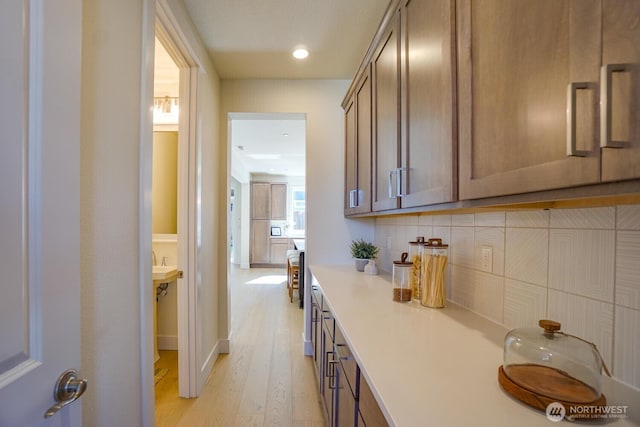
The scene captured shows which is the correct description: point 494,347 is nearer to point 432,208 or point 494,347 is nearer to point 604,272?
point 604,272

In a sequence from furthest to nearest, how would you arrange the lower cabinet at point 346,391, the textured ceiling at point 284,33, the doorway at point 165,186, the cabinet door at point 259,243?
the cabinet door at point 259,243 → the doorway at point 165,186 → the textured ceiling at point 284,33 → the lower cabinet at point 346,391

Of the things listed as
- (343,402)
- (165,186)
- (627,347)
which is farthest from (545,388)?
(165,186)

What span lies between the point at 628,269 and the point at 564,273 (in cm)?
18

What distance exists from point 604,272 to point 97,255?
1552 millimetres

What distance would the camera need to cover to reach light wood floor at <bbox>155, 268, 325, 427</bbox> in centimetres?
196

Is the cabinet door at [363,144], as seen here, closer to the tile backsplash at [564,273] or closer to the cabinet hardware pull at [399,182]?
the cabinet hardware pull at [399,182]

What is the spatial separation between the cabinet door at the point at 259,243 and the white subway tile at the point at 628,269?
25.5 feet

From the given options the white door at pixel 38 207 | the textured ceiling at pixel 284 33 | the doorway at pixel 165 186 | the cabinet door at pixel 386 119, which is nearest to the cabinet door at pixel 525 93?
the cabinet door at pixel 386 119

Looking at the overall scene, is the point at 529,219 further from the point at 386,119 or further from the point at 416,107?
the point at 386,119

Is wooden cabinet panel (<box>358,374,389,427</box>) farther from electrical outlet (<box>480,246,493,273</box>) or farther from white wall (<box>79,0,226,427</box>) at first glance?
white wall (<box>79,0,226,427</box>)

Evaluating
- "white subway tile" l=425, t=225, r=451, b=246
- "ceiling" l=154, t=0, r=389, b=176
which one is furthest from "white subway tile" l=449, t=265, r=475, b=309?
"ceiling" l=154, t=0, r=389, b=176

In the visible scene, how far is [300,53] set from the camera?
2.43 metres

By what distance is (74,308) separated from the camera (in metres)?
0.73

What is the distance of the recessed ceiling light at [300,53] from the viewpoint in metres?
2.39
